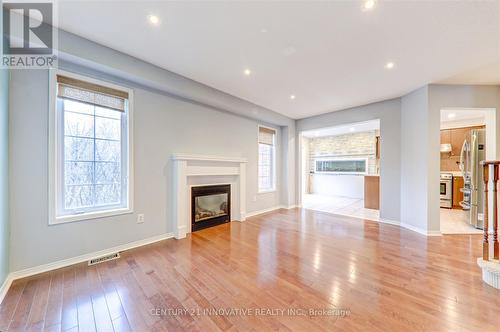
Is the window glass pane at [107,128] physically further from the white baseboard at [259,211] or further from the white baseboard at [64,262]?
the white baseboard at [259,211]

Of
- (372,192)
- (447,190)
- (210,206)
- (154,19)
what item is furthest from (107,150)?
(447,190)

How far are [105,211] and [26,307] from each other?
115cm

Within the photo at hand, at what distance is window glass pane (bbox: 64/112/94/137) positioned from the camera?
7.82 ft

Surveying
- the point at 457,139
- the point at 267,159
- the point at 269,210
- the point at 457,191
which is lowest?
the point at 269,210

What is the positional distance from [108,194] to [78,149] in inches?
27.3

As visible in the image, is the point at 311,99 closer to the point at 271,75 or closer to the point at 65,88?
the point at 271,75

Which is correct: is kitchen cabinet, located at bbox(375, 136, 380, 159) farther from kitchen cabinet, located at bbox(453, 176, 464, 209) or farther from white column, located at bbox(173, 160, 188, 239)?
white column, located at bbox(173, 160, 188, 239)

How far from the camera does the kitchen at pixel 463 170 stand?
12.2ft

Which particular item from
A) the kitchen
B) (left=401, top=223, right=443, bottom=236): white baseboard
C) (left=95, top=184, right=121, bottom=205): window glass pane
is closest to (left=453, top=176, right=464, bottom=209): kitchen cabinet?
the kitchen

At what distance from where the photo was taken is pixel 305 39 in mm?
2191

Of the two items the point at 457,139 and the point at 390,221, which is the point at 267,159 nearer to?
the point at 390,221

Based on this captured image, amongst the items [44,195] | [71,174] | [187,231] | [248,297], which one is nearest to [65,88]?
[71,174]

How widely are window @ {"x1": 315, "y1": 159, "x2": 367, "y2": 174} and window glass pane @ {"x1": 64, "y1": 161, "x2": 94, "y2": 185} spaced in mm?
8015

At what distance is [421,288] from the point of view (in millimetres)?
1880
